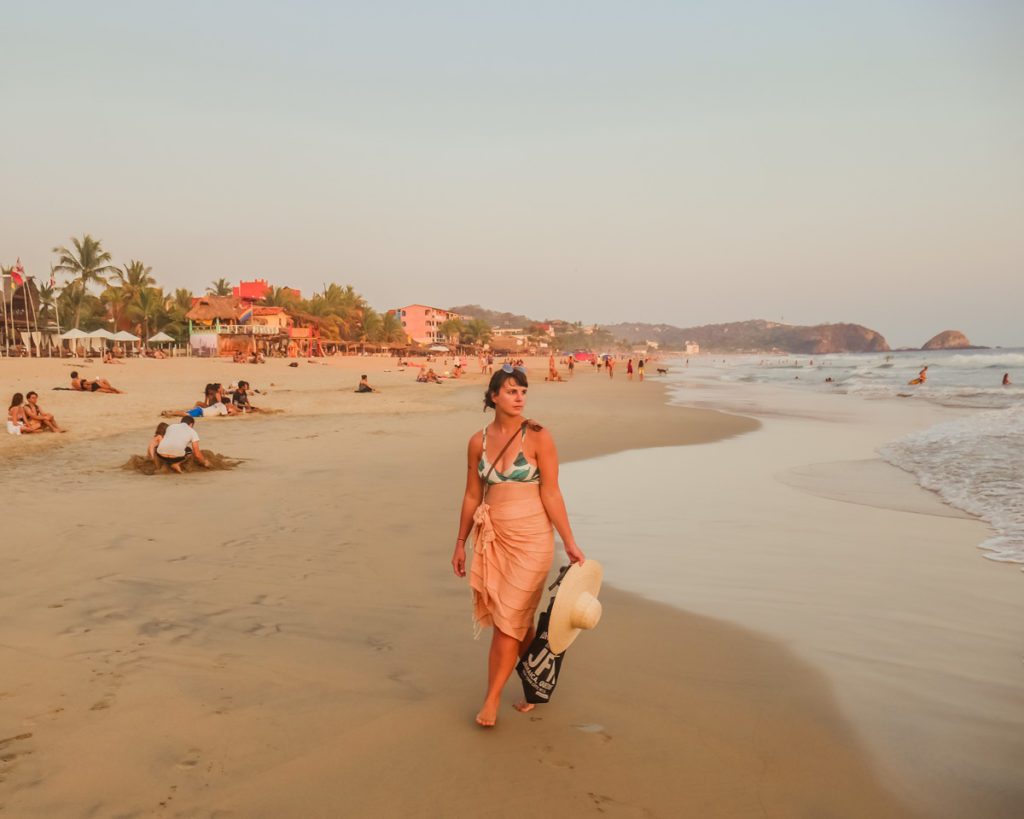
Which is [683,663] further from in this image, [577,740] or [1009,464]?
[1009,464]

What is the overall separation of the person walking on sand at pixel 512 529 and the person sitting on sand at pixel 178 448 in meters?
7.77

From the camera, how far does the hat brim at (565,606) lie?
341 cm

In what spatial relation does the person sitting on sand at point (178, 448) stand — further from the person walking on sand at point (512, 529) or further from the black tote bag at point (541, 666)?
the black tote bag at point (541, 666)

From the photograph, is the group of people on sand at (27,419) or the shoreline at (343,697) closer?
the shoreline at (343,697)

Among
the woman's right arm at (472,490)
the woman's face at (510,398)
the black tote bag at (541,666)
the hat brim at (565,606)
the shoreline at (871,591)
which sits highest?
the woman's face at (510,398)

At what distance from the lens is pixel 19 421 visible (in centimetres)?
1355

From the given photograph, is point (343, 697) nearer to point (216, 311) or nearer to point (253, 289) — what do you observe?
point (216, 311)

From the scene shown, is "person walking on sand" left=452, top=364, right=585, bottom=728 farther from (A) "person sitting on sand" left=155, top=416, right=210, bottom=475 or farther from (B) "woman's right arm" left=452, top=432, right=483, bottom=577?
(A) "person sitting on sand" left=155, top=416, right=210, bottom=475

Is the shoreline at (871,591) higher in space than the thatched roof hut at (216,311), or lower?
lower

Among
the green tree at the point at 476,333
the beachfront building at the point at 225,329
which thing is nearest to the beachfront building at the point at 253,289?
the beachfront building at the point at 225,329

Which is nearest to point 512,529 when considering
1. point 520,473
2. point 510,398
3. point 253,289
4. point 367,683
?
point 520,473

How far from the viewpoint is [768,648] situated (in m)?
4.41

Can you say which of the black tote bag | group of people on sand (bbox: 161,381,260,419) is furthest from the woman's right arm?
group of people on sand (bbox: 161,381,260,419)

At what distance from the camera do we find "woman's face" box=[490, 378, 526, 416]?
3518 millimetres
